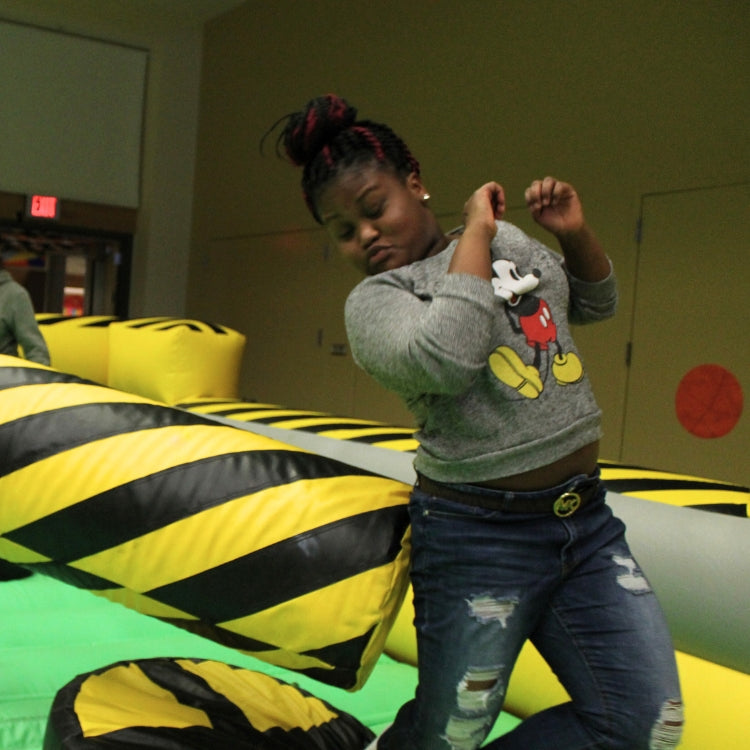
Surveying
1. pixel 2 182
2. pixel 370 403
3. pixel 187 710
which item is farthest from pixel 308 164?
pixel 2 182

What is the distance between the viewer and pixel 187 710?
64.4 inches

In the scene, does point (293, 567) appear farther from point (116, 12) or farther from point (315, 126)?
point (116, 12)

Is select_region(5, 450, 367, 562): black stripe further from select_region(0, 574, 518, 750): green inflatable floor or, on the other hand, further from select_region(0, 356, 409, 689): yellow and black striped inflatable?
select_region(0, 574, 518, 750): green inflatable floor

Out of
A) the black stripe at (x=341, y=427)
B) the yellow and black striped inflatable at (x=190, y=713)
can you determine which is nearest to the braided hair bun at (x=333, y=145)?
the yellow and black striped inflatable at (x=190, y=713)

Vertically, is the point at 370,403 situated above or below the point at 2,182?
A: below

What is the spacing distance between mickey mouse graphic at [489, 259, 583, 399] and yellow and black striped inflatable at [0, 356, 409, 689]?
12.7 inches

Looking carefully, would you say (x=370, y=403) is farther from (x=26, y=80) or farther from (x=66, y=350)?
(x=26, y=80)

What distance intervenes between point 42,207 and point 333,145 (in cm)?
722

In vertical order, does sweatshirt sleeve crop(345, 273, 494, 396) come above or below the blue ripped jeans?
above

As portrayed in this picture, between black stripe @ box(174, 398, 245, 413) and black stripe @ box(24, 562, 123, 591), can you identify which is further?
black stripe @ box(174, 398, 245, 413)

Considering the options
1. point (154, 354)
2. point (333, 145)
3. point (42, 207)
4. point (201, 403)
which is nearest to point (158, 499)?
point (333, 145)

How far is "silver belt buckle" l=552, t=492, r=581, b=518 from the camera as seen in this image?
1245 mm

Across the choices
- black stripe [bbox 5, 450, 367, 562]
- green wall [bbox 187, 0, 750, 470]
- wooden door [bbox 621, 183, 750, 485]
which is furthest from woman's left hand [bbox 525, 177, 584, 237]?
green wall [bbox 187, 0, 750, 470]

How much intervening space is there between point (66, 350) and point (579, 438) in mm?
3558
